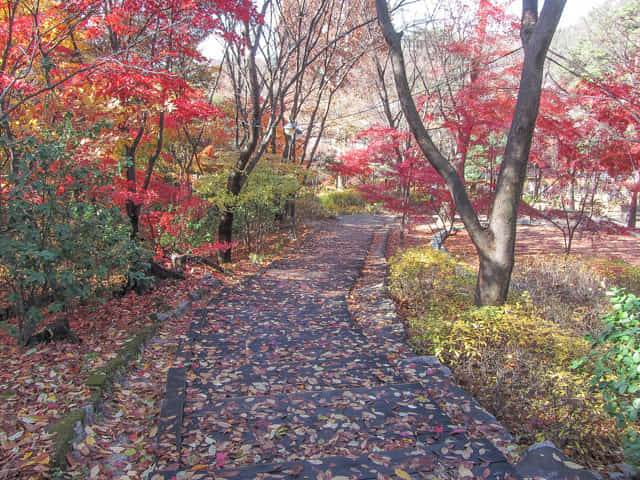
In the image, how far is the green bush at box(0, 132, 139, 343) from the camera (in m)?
3.41

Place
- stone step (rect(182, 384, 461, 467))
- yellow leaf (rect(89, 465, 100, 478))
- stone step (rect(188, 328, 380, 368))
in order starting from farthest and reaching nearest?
1. stone step (rect(188, 328, 380, 368))
2. stone step (rect(182, 384, 461, 467))
3. yellow leaf (rect(89, 465, 100, 478))

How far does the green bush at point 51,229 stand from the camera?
3.41 m

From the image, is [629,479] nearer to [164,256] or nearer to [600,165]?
[164,256]

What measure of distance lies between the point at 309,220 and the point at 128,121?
11926 mm

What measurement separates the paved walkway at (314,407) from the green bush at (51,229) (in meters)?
1.25

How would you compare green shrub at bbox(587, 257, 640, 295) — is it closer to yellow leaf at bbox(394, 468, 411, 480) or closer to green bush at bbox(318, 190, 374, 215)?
yellow leaf at bbox(394, 468, 411, 480)

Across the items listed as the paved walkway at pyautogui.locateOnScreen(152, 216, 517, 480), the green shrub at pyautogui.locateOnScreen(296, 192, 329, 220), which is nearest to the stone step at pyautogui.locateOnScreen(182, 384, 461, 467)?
the paved walkway at pyautogui.locateOnScreen(152, 216, 517, 480)

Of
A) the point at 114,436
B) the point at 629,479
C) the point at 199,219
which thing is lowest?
the point at 114,436

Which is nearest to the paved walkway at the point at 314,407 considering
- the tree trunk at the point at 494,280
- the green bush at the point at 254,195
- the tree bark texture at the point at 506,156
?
the tree trunk at the point at 494,280

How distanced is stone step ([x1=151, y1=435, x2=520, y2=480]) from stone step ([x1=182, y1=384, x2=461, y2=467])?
4.3 inches

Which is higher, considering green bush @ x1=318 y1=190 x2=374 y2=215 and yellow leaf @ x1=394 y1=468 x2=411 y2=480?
green bush @ x1=318 y1=190 x2=374 y2=215

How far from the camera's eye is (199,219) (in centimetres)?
833

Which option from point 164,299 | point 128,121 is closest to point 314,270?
point 164,299

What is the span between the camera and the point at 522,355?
367 centimetres
